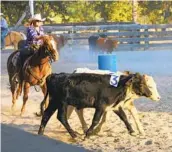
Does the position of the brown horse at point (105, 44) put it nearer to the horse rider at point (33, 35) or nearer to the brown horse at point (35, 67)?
the brown horse at point (35, 67)

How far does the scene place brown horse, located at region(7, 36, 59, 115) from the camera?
10086 millimetres

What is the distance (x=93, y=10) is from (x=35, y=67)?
42.1 meters

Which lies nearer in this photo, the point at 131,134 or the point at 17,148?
the point at 17,148

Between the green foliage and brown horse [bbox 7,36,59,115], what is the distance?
33.8 m

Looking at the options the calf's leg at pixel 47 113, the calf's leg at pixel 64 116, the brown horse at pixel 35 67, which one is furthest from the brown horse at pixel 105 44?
the calf's leg at pixel 64 116

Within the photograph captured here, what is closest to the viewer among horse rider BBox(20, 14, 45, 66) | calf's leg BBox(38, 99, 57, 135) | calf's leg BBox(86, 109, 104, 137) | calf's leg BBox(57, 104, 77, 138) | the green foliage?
calf's leg BBox(86, 109, 104, 137)

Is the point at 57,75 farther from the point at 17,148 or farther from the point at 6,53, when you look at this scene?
the point at 6,53

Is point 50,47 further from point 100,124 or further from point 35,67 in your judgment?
point 100,124

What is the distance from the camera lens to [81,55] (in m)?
27.1

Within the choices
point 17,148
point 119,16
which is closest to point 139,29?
point 119,16

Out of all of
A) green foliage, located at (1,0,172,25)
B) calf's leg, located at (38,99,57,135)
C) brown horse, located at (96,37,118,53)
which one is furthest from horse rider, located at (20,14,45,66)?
green foliage, located at (1,0,172,25)

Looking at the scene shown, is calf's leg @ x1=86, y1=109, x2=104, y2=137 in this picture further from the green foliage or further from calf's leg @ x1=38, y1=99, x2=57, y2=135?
the green foliage

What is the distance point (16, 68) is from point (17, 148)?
6.13 m

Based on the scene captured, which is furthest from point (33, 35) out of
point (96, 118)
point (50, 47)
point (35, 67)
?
point (96, 118)
